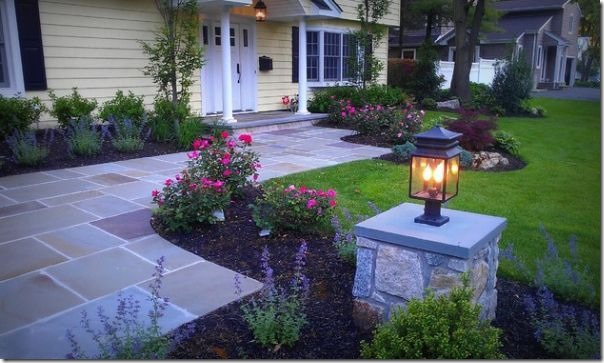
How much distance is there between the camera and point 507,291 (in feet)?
10.7

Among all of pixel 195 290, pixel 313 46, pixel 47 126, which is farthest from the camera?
pixel 313 46

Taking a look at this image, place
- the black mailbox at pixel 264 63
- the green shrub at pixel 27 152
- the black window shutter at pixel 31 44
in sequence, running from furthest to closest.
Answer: the black mailbox at pixel 264 63, the black window shutter at pixel 31 44, the green shrub at pixel 27 152

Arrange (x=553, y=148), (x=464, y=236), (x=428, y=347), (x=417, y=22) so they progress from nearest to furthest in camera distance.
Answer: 1. (x=428, y=347)
2. (x=464, y=236)
3. (x=553, y=148)
4. (x=417, y=22)

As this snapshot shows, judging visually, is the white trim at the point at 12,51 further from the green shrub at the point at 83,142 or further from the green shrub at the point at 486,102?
the green shrub at the point at 486,102

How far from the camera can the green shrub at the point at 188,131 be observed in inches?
318

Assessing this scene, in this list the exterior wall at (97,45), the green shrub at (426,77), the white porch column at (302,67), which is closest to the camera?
the exterior wall at (97,45)

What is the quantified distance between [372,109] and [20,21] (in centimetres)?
625

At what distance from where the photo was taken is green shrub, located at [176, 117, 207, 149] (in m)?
8.08

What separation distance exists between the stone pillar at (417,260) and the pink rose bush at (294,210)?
1.13 m

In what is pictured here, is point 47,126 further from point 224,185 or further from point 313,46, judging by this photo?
point 313,46

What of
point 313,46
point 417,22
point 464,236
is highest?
point 417,22

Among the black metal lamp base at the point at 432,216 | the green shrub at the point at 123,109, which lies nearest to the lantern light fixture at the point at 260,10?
the green shrub at the point at 123,109

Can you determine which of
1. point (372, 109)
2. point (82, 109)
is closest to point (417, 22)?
point (372, 109)

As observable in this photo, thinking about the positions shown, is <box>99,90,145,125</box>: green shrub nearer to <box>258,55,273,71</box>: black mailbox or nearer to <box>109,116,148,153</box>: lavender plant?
<box>109,116,148,153</box>: lavender plant
